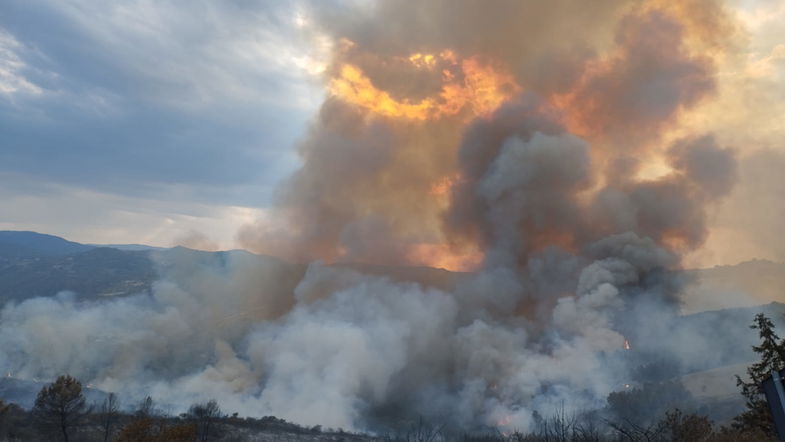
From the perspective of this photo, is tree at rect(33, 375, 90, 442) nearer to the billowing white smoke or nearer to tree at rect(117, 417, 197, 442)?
tree at rect(117, 417, 197, 442)

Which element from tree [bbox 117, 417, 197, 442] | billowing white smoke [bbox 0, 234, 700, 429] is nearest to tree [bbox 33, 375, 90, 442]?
tree [bbox 117, 417, 197, 442]

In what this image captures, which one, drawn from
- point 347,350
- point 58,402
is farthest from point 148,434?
point 347,350

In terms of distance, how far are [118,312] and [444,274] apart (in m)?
83.2

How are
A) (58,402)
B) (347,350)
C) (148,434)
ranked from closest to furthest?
(148,434) → (58,402) → (347,350)

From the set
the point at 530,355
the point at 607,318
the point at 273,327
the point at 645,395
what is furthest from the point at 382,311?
the point at 645,395

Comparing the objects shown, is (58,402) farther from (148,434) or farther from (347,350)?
(347,350)

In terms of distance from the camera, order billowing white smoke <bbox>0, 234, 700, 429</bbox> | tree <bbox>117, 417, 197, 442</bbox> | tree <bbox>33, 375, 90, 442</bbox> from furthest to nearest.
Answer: billowing white smoke <bbox>0, 234, 700, 429</bbox> → tree <bbox>33, 375, 90, 442</bbox> → tree <bbox>117, 417, 197, 442</bbox>

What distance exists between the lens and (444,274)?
133 meters

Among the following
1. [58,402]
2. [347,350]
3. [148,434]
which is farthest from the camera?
[347,350]

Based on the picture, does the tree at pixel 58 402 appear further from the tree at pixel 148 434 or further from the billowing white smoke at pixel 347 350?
the billowing white smoke at pixel 347 350

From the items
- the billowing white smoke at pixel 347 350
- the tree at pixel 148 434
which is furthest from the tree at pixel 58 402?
the billowing white smoke at pixel 347 350

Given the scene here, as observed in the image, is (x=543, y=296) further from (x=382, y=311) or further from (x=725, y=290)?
(x=725, y=290)

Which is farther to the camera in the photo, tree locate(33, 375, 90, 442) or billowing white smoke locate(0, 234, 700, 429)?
billowing white smoke locate(0, 234, 700, 429)

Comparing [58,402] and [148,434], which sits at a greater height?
[58,402]
